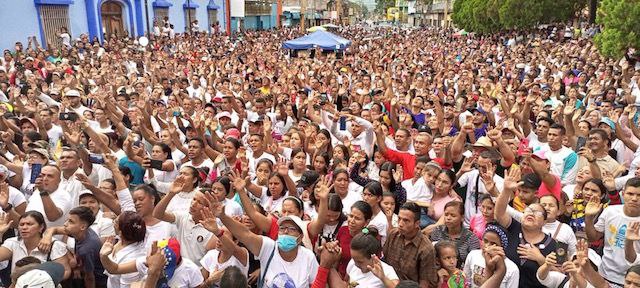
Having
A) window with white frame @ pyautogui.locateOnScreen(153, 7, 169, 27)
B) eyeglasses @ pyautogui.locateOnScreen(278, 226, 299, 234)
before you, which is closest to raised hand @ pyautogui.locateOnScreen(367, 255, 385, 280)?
eyeglasses @ pyautogui.locateOnScreen(278, 226, 299, 234)

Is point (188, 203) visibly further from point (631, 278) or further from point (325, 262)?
point (631, 278)

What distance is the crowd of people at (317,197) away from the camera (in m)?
3.35

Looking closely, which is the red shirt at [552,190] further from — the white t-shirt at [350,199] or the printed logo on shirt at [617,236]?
the white t-shirt at [350,199]

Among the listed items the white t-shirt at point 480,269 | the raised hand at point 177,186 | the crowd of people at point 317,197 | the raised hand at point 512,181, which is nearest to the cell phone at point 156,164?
the crowd of people at point 317,197

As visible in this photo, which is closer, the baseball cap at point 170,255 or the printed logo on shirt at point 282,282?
the baseball cap at point 170,255

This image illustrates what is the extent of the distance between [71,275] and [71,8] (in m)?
17.7

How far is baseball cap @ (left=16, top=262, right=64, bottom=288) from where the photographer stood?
2.74 m

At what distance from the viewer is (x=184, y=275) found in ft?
10.7

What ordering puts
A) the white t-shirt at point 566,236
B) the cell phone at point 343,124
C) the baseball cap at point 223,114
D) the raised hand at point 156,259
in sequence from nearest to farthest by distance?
the raised hand at point 156,259 < the white t-shirt at point 566,236 < the cell phone at point 343,124 < the baseball cap at point 223,114

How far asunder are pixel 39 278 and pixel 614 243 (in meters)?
3.54

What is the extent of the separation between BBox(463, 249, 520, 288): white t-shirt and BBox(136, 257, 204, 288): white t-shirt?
5.44ft

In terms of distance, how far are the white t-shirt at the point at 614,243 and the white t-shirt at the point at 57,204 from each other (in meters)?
3.94

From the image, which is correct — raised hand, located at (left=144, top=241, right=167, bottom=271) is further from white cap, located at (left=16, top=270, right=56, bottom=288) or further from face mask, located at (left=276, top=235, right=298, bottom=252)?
face mask, located at (left=276, top=235, right=298, bottom=252)

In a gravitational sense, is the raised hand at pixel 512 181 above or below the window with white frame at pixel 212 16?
below
